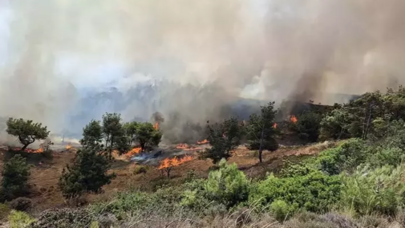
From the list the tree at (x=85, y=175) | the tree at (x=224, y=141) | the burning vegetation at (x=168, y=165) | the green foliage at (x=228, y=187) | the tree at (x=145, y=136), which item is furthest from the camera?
the tree at (x=145, y=136)

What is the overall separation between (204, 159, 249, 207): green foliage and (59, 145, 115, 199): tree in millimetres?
25433

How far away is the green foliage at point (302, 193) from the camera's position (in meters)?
7.23

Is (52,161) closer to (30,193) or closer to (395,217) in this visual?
(30,193)

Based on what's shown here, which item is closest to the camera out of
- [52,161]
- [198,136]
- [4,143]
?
[52,161]

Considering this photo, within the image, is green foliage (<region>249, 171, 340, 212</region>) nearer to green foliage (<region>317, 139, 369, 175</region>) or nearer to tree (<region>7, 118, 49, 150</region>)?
green foliage (<region>317, 139, 369, 175</region>)

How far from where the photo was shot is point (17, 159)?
4438cm

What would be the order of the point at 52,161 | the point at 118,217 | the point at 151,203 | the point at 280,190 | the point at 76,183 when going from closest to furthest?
the point at 118,217
the point at 280,190
the point at 151,203
the point at 76,183
the point at 52,161

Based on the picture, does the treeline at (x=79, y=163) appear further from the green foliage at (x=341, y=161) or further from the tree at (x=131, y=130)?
the green foliage at (x=341, y=161)

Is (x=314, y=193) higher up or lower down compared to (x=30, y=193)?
higher up

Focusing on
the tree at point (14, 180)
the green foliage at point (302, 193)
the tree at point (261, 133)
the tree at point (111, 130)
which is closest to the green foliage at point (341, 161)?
the green foliage at point (302, 193)

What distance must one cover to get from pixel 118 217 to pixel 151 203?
4.80 ft

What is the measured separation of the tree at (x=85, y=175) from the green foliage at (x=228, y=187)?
25433 millimetres

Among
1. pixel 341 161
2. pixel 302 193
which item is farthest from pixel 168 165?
pixel 302 193

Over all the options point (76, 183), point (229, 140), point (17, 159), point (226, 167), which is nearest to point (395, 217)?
point (226, 167)
